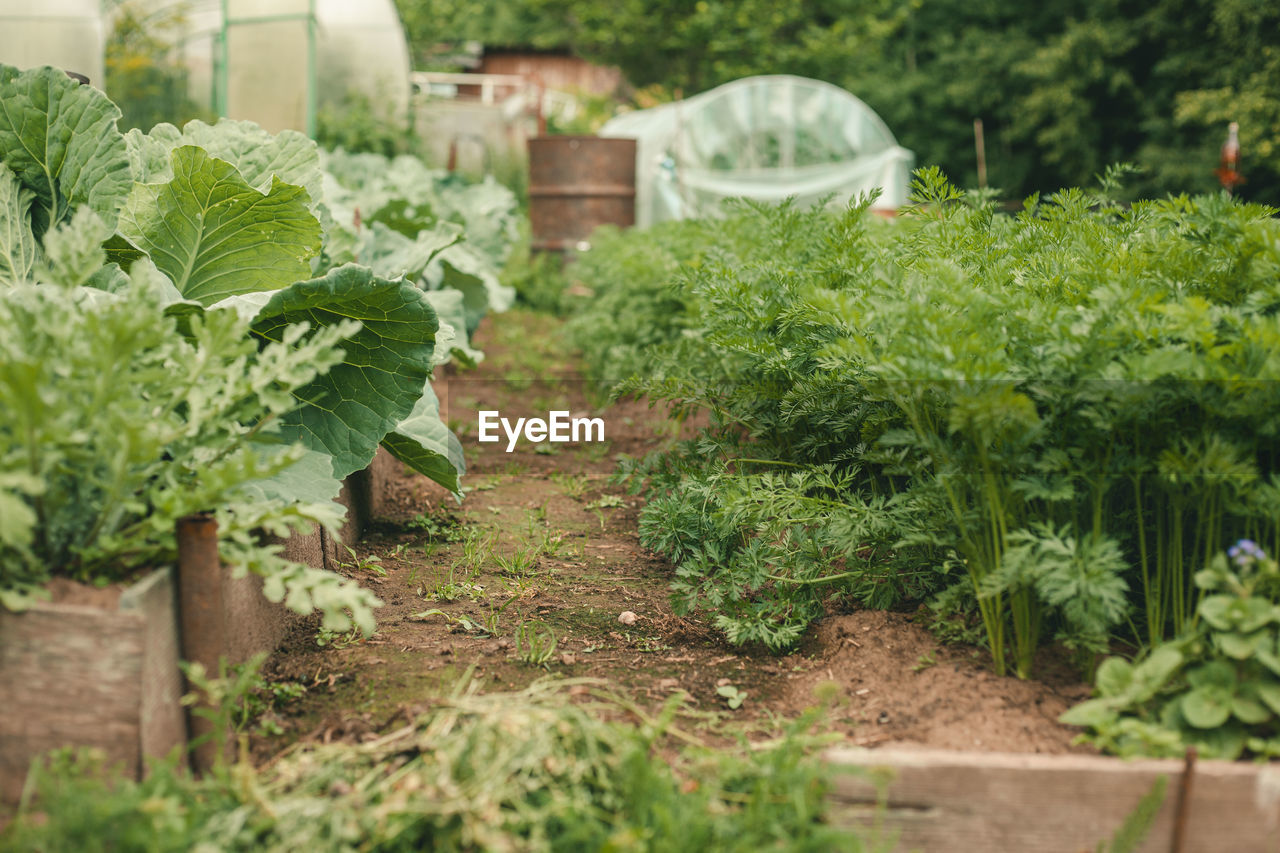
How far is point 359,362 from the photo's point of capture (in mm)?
2607

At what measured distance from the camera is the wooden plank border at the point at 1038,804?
1652 millimetres

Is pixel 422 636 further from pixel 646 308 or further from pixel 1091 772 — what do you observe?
pixel 646 308

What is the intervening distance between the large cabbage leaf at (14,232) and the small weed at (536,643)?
1430 mm

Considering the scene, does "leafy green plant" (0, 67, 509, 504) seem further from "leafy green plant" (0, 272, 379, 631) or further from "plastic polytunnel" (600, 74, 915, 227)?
"plastic polytunnel" (600, 74, 915, 227)

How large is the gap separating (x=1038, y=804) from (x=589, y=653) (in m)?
1.10

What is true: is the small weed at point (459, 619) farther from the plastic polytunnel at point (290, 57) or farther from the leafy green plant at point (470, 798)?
the plastic polytunnel at point (290, 57)

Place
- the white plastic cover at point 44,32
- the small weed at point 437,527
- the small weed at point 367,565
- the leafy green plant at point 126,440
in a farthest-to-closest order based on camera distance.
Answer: the white plastic cover at point 44,32
the small weed at point 437,527
the small weed at point 367,565
the leafy green plant at point 126,440

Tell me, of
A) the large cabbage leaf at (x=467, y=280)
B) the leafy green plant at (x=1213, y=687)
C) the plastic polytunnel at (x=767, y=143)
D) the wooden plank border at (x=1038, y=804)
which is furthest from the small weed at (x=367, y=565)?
the plastic polytunnel at (x=767, y=143)

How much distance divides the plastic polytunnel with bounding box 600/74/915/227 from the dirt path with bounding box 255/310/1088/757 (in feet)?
32.0

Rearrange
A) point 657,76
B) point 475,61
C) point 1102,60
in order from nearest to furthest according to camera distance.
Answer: point 1102,60 < point 657,76 < point 475,61

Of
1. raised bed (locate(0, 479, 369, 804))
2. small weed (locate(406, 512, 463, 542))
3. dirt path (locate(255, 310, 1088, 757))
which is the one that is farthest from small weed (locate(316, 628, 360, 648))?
small weed (locate(406, 512, 463, 542))

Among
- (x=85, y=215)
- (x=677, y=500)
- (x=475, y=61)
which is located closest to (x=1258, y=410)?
(x=677, y=500)

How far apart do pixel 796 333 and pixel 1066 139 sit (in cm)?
1785

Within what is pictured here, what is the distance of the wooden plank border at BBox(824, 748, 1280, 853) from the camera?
1.65m
